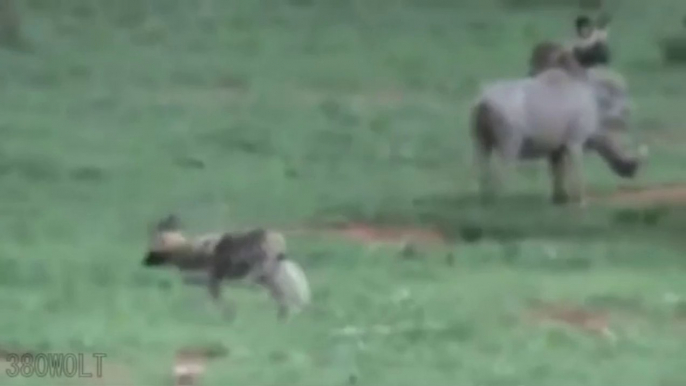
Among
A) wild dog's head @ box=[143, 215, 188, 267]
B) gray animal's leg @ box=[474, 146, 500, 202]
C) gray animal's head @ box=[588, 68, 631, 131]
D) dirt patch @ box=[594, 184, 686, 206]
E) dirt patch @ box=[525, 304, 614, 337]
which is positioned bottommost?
dirt patch @ box=[525, 304, 614, 337]

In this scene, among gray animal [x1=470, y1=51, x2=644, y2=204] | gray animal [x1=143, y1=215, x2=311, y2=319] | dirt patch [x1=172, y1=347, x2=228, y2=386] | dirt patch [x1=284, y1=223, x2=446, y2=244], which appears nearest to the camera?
dirt patch [x1=172, y1=347, x2=228, y2=386]

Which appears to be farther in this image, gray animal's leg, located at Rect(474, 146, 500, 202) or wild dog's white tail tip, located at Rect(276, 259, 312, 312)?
gray animal's leg, located at Rect(474, 146, 500, 202)

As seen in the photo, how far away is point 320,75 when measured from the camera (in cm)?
855

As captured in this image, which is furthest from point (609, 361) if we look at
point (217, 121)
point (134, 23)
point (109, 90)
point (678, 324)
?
point (134, 23)

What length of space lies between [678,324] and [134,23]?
5.91m

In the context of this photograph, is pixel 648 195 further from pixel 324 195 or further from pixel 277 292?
pixel 277 292

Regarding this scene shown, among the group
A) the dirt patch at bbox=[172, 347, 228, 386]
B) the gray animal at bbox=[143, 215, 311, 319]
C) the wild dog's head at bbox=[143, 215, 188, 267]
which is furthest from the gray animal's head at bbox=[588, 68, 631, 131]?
the dirt patch at bbox=[172, 347, 228, 386]

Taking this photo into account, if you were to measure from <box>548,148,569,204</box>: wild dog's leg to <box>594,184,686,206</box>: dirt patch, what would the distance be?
0.53ft

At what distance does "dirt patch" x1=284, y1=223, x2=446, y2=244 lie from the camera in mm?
5441

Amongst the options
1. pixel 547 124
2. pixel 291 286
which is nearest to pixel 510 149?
pixel 547 124

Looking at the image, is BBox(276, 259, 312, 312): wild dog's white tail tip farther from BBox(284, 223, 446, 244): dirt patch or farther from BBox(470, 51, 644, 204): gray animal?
BBox(470, 51, 644, 204): gray animal

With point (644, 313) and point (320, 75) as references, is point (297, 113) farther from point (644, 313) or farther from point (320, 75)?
point (644, 313)

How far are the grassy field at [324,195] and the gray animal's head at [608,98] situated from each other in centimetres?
23

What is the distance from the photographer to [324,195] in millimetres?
6086
